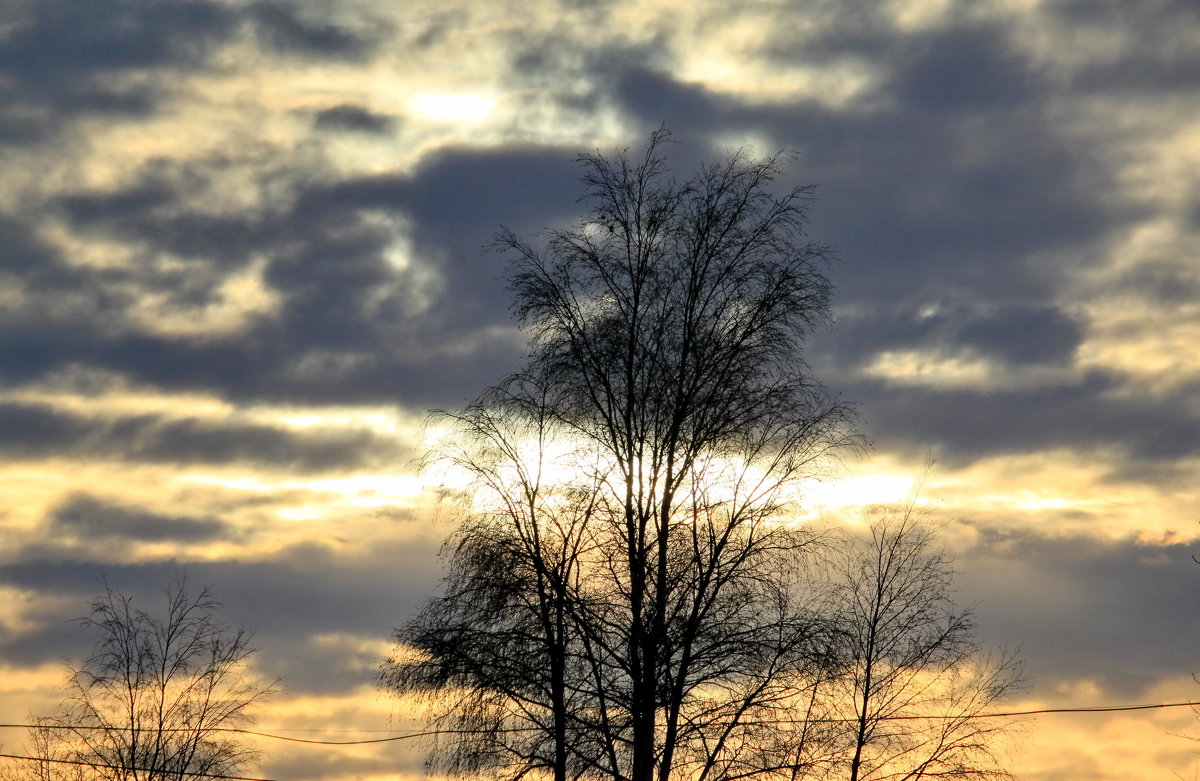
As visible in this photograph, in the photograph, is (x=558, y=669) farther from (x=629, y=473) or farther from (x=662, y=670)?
(x=629, y=473)

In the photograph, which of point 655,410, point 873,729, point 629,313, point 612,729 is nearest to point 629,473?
point 655,410

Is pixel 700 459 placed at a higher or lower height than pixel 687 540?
higher

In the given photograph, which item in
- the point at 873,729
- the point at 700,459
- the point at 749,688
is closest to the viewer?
the point at 749,688

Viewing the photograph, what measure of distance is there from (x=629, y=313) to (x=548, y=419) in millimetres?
2387

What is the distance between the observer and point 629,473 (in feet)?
69.2

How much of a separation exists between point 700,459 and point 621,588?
8.65ft

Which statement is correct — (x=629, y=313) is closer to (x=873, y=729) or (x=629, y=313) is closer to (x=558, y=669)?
(x=558, y=669)

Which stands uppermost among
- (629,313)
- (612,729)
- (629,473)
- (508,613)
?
(629,313)

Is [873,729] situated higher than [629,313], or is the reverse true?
[629,313]

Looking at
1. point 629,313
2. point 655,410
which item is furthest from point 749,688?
point 629,313

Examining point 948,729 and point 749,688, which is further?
point 948,729

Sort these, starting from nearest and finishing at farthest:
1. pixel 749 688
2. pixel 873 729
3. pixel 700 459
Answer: pixel 749 688 < pixel 700 459 < pixel 873 729

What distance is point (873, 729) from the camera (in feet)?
84.3

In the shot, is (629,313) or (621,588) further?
(629,313)
